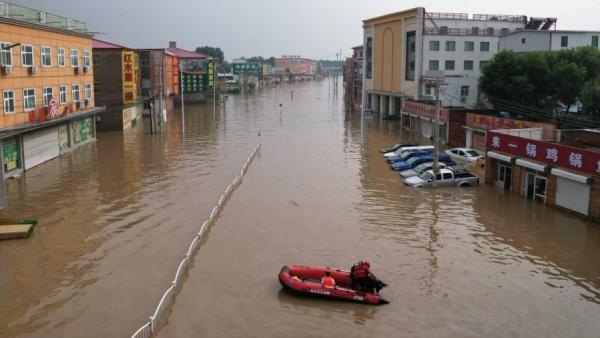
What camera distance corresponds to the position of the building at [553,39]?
53.7 metres

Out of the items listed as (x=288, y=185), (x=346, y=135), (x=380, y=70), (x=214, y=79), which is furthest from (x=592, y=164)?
(x=214, y=79)

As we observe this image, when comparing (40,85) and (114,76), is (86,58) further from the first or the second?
(114,76)

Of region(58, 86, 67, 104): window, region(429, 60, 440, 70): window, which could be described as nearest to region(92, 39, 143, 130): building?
region(58, 86, 67, 104): window

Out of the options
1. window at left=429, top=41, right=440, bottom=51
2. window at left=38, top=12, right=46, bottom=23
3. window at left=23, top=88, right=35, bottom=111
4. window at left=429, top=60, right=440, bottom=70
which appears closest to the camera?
window at left=23, top=88, right=35, bottom=111

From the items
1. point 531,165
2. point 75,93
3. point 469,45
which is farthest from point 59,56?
point 469,45

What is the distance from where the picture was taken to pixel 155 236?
21250mm

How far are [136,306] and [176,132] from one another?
4105 cm

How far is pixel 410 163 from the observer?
34.7 m

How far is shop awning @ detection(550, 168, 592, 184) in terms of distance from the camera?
22781 millimetres

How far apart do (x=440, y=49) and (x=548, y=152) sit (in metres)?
37.2

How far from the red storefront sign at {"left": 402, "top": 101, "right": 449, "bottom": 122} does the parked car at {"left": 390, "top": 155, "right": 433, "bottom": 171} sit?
11282 mm

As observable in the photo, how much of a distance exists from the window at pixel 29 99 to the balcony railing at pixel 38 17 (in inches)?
153

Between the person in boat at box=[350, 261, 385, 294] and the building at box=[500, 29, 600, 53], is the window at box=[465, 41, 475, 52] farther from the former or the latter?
the person in boat at box=[350, 261, 385, 294]

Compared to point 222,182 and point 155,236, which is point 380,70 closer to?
point 222,182
